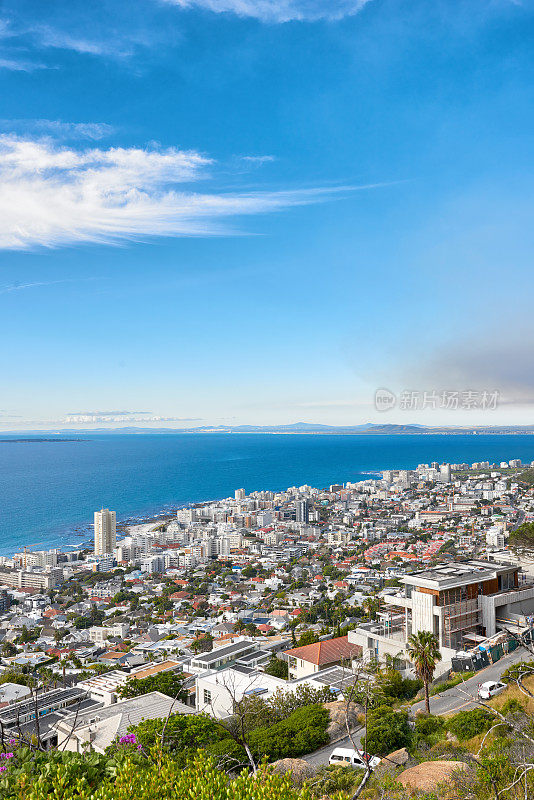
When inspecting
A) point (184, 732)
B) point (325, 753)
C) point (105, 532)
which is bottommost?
point (105, 532)

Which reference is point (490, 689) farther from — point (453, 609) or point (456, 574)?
point (456, 574)

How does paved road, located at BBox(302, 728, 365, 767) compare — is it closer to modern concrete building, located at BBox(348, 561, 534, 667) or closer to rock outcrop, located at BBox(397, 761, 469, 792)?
rock outcrop, located at BBox(397, 761, 469, 792)

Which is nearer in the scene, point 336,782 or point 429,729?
point 336,782

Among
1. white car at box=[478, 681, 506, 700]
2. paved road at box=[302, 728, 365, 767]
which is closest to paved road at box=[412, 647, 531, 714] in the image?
white car at box=[478, 681, 506, 700]

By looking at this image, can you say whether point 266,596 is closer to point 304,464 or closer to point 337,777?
point 337,777

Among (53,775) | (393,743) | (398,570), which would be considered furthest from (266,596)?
(53,775)

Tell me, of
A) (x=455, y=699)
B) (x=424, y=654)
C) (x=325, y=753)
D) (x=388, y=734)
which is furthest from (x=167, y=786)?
(x=455, y=699)
